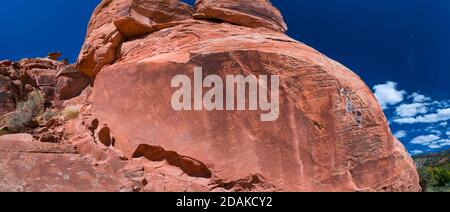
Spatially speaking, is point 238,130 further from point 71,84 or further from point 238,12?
point 71,84

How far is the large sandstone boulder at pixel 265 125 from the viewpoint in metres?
8.62

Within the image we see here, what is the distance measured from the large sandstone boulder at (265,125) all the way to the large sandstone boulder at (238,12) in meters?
1.58

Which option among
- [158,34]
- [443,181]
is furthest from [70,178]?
[443,181]

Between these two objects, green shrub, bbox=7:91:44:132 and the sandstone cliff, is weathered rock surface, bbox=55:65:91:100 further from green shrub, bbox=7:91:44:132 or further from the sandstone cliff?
the sandstone cliff

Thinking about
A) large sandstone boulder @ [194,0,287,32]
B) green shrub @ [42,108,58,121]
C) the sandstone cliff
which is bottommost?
the sandstone cliff

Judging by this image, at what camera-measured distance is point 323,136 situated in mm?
8797

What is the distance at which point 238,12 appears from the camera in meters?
12.2

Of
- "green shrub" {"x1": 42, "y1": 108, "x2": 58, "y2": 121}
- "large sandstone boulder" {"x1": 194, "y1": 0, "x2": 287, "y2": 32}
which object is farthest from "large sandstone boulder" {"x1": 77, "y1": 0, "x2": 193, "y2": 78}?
"green shrub" {"x1": 42, "y1": 108, "x2": 58, "y2": 121}

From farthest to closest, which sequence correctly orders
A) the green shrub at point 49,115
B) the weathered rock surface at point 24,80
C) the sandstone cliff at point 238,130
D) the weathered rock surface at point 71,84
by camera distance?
the weathered rock surface at point 24,80 → the weathered rock surface at point 71,84 → the green shrub at point 49,115 → the sandstone cliff at point 238,130

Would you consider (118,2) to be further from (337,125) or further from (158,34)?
(337,125)

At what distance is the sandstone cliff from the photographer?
8609mm

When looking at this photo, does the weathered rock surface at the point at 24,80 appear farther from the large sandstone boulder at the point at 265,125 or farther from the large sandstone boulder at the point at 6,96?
the large sandstone boulder at the point at 265,125

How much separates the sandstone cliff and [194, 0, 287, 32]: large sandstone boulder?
0.99 metres

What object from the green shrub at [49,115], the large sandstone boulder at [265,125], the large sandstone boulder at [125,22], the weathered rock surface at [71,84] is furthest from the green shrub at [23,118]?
the large sandstone boulder at [265,125]
